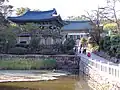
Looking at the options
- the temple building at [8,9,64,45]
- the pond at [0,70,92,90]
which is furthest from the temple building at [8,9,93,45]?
the pond at [0,70,92,90]

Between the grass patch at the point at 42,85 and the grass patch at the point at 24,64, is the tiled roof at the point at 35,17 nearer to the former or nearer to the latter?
the grass patch at the point at 24,64

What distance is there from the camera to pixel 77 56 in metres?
43.8

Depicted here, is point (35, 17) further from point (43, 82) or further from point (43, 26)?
point (43, 82)

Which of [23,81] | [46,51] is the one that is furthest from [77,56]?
[23,81]

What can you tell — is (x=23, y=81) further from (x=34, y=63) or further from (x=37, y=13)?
(x=37, y=13)

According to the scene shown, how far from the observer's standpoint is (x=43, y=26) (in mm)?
54062

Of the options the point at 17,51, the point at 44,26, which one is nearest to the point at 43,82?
the point at 17,51

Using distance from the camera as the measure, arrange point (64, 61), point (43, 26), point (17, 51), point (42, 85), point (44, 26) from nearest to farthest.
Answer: point (42, 85)
point (64, 61)
point (17, 51)
point (44, 26)
point (43, 26)

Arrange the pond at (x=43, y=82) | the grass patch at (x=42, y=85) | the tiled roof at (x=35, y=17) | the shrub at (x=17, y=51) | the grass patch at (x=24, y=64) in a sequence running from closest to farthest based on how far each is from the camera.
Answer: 1. the grass patch at (x=42, y=85)
2. the pond at (x=43, y=82)
3. the grass patch at (x=24, y=64)
4. the shrub at (x=17, y=51)
5. the tiled roof at (x=35, y=17)

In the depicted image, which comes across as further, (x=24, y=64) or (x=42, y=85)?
(x=24, y=64)

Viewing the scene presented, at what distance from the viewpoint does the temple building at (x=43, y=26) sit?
50281 millimetres

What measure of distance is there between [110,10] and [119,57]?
15.1 metres

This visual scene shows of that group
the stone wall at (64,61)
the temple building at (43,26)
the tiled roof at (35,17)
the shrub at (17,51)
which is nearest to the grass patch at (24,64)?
the stone wall at (64,61)

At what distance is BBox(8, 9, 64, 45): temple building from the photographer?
165 ft
